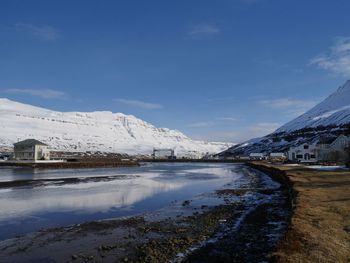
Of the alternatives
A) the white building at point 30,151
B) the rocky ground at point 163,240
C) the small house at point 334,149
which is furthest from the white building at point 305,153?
the rocky ground at point 163,240

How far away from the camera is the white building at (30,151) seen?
357 feet

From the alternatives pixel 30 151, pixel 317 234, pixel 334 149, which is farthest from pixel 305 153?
pixel 317 234

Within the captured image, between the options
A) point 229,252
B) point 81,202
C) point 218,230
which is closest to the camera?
point 229,252

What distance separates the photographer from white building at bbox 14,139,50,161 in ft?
357

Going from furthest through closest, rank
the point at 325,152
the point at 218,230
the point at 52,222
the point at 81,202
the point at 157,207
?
the point at 325,152 < the point at 81,202 < the point at 157,207 < the point at 52,222 < the point at 218,230

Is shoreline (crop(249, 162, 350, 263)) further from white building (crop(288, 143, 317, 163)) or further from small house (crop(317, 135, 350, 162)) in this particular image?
white building (crop(288, 143, 317, 163))

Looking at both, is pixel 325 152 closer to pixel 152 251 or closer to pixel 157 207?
pixel 157 207

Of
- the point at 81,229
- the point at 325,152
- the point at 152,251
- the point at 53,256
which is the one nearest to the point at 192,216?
the point at 81,229

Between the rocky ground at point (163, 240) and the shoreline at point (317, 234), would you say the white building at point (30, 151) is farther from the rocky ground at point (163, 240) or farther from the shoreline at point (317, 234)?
the shoreline at point (317, 234)

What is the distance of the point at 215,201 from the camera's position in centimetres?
3023

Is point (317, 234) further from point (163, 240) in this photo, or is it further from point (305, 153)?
point (305, 153)

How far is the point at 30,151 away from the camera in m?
109

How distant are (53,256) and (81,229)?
15.9 feet

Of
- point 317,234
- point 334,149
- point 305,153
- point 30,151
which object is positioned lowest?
point 317,234
